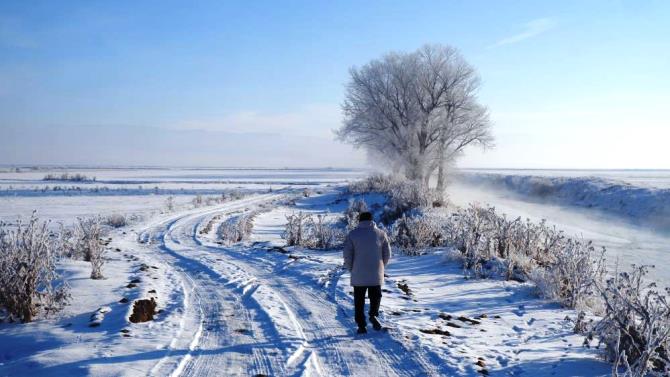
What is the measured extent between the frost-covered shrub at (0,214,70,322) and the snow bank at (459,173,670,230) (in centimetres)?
2707

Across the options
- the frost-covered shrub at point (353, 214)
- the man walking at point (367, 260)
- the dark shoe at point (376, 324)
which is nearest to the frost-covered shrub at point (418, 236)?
the frost-covered shrub at point (353, 214)

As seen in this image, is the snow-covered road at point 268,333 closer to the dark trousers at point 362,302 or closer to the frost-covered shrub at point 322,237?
the dark trousers at point 362,302

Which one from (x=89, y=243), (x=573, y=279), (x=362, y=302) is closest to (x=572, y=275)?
(x=573, y=279)

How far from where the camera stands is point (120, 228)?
19.4m

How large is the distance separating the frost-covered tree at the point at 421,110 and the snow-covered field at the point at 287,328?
80.8ft

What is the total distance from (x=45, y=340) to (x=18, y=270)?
154 cm

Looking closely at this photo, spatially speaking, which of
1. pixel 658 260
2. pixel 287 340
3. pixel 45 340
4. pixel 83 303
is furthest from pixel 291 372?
pixel 658 260

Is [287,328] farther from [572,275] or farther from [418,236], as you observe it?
[418,236]

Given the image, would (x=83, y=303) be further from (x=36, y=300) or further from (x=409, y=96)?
(x=409, y=96)

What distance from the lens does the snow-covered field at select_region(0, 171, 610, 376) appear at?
529 centimetres

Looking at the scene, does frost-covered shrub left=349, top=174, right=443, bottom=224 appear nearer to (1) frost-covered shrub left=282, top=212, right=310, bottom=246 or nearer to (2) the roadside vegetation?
(2) the roadside vegetation

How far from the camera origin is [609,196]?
34406mm

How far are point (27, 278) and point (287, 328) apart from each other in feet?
12.8

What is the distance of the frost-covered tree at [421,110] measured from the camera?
113 ft
